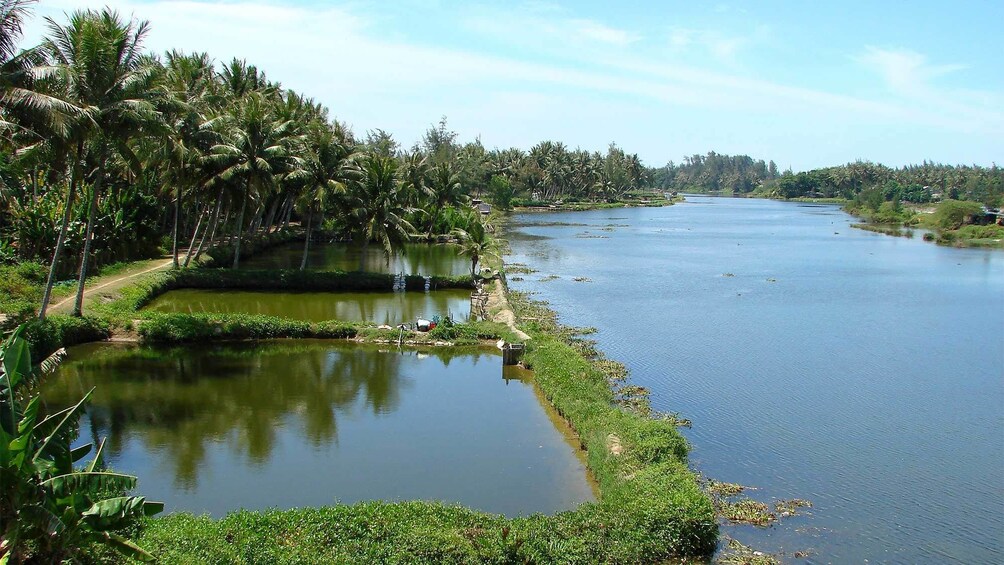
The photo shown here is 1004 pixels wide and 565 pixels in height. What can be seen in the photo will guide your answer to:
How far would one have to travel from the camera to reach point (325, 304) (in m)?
30.1

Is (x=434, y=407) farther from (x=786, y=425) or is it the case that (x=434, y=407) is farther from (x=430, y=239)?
(x=430, y=239)

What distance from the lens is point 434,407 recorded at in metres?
18.7

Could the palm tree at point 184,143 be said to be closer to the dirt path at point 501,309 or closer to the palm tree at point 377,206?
the palm tree at point 377,206

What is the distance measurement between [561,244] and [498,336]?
35771 mm

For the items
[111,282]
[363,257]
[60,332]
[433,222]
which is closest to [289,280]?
[111,282]

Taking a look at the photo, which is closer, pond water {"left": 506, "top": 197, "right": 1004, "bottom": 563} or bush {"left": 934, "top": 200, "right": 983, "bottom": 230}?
pond water {"left": 506, "top": 197, "right": 1004, "bottom": 563}

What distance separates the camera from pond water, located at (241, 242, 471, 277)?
38656 mm

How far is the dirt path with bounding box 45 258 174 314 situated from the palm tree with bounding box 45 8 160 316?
4737 millimetres

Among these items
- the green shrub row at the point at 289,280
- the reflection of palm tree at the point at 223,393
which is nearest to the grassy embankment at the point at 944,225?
the green shrub row at the point at 289,280

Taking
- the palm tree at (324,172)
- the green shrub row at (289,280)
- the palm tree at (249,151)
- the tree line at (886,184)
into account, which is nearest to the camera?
the palm tree at (249,151)

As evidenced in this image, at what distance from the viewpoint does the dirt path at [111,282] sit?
2411cm

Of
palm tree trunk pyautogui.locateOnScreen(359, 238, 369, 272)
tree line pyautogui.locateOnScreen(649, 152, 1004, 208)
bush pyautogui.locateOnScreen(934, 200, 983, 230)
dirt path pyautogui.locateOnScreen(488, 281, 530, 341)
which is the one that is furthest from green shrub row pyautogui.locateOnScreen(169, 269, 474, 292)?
tree line pyautogui.locateOnScreen(649, 152, 1004, 208)

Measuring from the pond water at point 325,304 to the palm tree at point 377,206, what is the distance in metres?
3.74

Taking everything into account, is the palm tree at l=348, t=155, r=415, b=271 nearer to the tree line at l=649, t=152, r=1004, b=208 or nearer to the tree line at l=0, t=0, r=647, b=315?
the tree line at l=0, t=0, r=647, b=315
